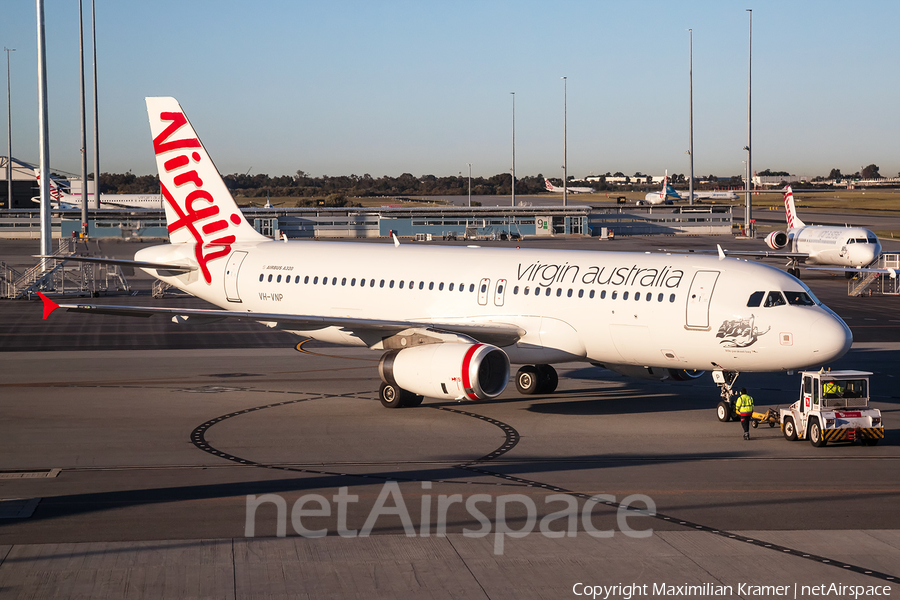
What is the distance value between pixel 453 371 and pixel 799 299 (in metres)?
9.37

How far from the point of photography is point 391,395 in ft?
90.5

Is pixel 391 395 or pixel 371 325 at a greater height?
pixel 371 325

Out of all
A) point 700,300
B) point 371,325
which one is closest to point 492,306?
point 371,325

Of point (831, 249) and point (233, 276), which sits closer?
point (233, 276)

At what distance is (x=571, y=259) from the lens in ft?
94.0

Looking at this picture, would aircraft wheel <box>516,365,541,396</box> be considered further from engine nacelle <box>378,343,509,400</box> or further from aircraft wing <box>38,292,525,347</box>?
engine nacelle <box>378,343,509,400</box>

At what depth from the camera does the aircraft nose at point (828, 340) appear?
23.8m

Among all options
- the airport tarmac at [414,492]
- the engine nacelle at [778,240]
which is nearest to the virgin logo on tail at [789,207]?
the engine nacelle at [778,240]

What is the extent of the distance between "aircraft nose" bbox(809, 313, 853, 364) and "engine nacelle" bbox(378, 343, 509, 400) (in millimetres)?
7983

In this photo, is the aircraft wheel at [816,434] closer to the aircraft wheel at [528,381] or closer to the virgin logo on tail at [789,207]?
the aircraft wheel at [528,381]

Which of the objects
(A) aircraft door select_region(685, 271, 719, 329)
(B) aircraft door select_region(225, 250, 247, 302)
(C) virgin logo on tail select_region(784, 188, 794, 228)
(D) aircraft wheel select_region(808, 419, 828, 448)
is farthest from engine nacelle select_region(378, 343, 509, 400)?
(C) virgin logo on tail select_region(784, 188, 794, 228)

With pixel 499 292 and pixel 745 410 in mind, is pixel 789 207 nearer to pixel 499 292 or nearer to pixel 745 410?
pixel 499 292

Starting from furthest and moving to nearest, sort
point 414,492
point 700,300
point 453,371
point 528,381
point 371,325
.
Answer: point 528,381
point 371,325
point 700,300
point 453,371
point 414,492

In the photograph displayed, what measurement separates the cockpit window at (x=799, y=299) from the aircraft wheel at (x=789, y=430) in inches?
122
